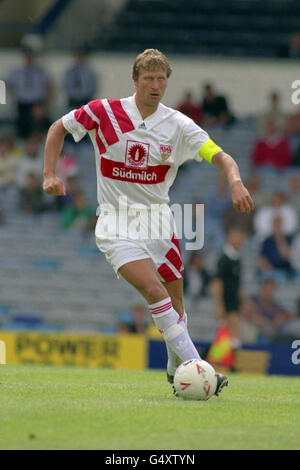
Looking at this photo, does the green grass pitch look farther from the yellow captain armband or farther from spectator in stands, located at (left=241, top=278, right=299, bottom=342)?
spectator in stands, located at (left=241, top=278, right=299, bottom=342)

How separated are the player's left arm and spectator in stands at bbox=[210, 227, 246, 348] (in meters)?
8.53

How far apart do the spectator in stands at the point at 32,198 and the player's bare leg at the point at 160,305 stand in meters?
13.6

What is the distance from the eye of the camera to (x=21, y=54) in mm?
24297

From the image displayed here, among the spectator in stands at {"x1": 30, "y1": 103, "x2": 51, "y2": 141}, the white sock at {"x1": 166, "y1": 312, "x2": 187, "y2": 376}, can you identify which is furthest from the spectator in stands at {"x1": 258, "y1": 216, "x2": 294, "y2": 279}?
the white sock at {"x1": 166, "y1": 312, "x2": 187, "y2": 376}

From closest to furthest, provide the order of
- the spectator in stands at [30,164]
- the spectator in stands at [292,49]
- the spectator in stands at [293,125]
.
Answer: the spectator in stands at [293,125], the spectator in stands at [30,164], the spectator in stands at [292,49]

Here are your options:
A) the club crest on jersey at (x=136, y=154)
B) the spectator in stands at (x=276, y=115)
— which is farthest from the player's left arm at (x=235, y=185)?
the spectator in stands at (x=276, y=115)

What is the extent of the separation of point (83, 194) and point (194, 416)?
14.2 meters

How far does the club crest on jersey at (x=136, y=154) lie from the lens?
8.23 meters

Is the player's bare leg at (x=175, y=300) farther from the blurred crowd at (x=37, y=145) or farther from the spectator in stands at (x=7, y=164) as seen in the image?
the spectator in stands at (x=7, y=164)

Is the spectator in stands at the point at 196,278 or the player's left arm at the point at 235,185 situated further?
the spectator in stands at the point at 196,278

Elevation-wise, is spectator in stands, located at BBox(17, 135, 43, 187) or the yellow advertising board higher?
spectator in stands, located at BBox(17, 135, 43, 187)

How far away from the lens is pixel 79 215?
21.0 m

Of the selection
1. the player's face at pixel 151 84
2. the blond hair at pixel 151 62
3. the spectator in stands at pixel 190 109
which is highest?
the spectator in stands at pixel 190 109

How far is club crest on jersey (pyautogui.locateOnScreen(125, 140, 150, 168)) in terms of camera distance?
8234mm
